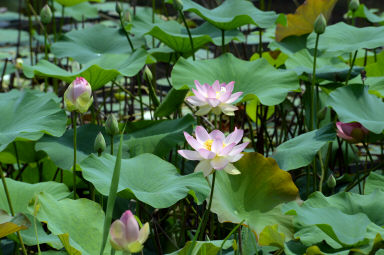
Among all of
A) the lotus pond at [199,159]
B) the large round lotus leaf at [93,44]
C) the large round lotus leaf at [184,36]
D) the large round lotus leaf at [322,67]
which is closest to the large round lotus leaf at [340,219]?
the lotus pond at [199,159]

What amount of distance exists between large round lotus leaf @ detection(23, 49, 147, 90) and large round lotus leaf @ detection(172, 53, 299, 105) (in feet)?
0.34

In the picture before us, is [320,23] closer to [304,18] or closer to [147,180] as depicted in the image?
[304,18]

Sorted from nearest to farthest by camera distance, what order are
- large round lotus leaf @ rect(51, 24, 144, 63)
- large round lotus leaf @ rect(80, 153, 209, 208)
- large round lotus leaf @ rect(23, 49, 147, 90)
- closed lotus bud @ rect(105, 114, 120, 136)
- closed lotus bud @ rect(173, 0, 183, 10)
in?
1. large round lotus leaf @ rect(80, 153, 209, 208)
2. closed lotus bud @ rect(105, 114, 120, 136)
3. large round lotus leaf @ rect(23, 49, 147, 90)
4. closed lotus bud @ rect(173, 0, 183, 10)
5. large round lotus leaf @ rect(51, 24, 144, 63)

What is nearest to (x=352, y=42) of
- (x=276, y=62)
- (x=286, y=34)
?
(x=286, y=34)

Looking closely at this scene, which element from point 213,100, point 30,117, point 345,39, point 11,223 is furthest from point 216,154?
point 345,39

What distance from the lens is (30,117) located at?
1.15 m

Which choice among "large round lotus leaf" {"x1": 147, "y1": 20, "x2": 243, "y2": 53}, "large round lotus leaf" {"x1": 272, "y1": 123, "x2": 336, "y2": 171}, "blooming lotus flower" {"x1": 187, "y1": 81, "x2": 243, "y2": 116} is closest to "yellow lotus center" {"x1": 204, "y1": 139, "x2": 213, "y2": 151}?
"blooming lotus flower" {"x1": 187, "y1": 81, "x2": 243, "y2": 116}

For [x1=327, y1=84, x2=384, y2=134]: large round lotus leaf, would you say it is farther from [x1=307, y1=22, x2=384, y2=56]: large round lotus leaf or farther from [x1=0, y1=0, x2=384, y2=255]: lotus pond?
[x1=307, y1=22, x2=384, y2=56]: large round lotus leaf

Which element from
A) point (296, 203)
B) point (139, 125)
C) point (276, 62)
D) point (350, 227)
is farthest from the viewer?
point (276, 62)

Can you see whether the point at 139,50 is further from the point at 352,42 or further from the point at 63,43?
the point at 352,42

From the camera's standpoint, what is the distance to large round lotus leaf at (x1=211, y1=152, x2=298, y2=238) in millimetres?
952

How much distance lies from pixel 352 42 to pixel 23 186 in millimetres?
829

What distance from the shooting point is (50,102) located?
1.16 m

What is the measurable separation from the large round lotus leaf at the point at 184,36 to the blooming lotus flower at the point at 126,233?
0.82 metres
